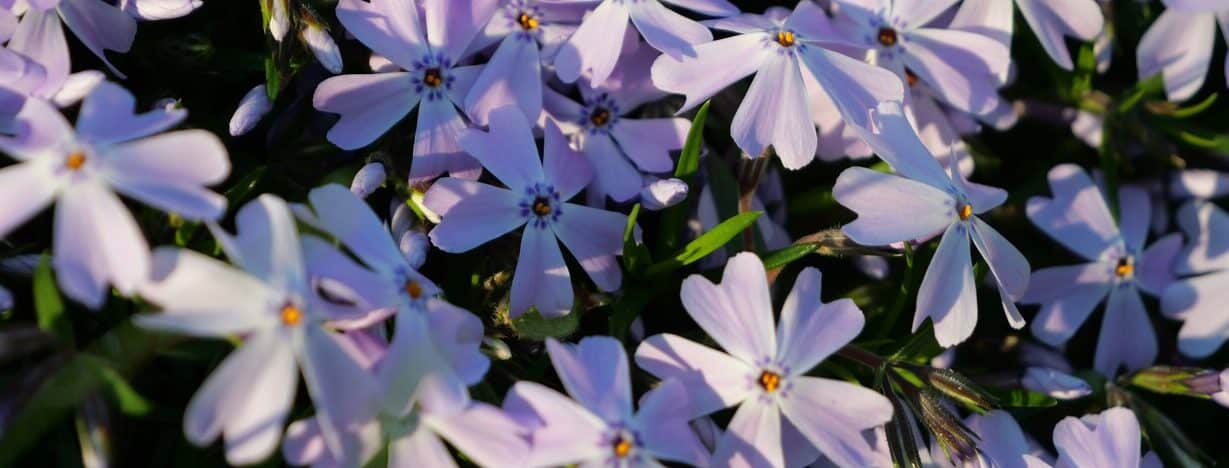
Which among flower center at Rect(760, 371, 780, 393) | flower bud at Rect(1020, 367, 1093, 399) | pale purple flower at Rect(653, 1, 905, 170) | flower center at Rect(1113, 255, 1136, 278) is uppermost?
flower center at Rect(1113, 255, 1136, 278)

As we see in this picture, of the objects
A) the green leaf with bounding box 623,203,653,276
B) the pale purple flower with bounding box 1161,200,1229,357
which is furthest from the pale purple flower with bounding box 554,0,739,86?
the pale purple flower with bounding box 1161,200,1229,357

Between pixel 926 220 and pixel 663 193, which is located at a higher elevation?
pixel 926 220

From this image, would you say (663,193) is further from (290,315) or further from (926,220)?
(290,315)

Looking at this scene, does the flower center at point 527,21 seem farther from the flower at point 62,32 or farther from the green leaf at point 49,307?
the green leaf at point 49,307

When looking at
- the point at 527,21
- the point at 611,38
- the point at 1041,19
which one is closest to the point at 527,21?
the point at 527,21

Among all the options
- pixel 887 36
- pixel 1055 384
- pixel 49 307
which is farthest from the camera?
pixel 887 36

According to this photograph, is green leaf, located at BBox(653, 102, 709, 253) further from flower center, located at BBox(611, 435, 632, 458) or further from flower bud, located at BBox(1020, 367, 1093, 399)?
flower bud, located at BBox(1020, 367, 1093, 399)

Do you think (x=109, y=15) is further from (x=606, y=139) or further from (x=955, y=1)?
(x=955, y=1)
